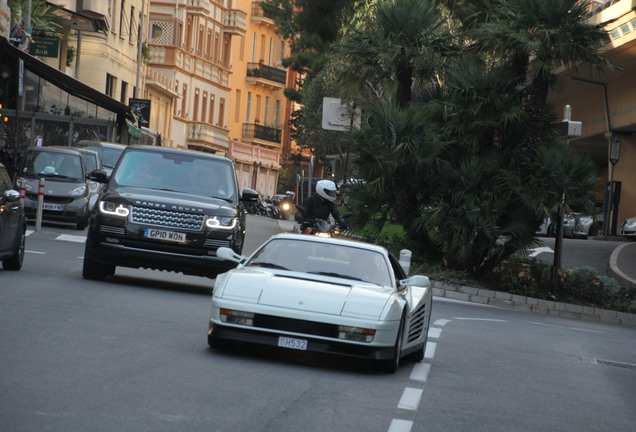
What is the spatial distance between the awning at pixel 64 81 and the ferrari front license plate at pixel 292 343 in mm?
27146

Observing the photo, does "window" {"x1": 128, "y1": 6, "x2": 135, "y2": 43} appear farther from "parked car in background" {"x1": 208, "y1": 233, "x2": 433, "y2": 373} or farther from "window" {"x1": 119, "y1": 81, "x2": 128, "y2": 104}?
"parked car in background" {"x1": 208, "y1": 233, "x2": 433, "y2": 373}

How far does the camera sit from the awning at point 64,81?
1548 inches

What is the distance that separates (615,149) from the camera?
163 ft

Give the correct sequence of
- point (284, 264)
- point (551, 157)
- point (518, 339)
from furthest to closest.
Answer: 1. point (551, 157)
2. point (518, 339)
3. point (284, 264)

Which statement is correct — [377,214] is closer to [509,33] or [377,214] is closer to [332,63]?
[509,33]

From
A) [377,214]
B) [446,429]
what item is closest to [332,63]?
[377,214]

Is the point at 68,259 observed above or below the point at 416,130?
below

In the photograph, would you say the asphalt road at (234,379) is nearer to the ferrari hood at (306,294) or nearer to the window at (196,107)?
the ferrari hood at (306,294)

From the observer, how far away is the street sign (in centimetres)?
4903

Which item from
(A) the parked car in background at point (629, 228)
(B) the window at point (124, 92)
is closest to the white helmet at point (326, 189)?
(A) the parked car in background at point (629, 228)

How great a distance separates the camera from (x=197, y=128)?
88188 mm

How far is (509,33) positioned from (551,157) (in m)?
2.66

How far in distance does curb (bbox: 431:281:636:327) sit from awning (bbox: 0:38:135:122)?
52.6ft

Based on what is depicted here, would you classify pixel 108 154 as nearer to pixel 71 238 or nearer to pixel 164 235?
pixel 71 238
